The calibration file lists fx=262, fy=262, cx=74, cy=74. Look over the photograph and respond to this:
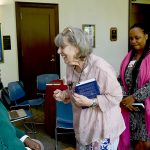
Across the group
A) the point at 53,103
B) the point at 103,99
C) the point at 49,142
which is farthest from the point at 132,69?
the point at 49,142

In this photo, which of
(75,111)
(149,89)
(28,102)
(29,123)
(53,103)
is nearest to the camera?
(75,111)

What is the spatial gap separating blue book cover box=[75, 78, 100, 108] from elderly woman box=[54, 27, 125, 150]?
3 cm

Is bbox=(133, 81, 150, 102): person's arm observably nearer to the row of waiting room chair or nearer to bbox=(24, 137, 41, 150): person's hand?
bbox=(24, 137, 41, 150): person's hand

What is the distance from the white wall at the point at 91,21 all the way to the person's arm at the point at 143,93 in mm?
3685

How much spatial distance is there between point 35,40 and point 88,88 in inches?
169

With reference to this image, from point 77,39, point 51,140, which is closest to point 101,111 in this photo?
point 77,39

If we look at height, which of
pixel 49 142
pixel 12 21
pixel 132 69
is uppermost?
pixel 12 21

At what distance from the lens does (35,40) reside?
569 centimetres

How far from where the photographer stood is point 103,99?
5.31 feet

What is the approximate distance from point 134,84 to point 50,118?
1.86 m

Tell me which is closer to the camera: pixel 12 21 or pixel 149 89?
pixel 149 89

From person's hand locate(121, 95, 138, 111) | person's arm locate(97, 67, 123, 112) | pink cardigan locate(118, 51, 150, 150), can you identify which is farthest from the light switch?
person's arm locate(97, 67, 123, 112)

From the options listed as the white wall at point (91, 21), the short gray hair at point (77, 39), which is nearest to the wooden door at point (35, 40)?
the white wall at point (91, 21)

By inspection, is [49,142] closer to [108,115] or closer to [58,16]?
[108,115]
